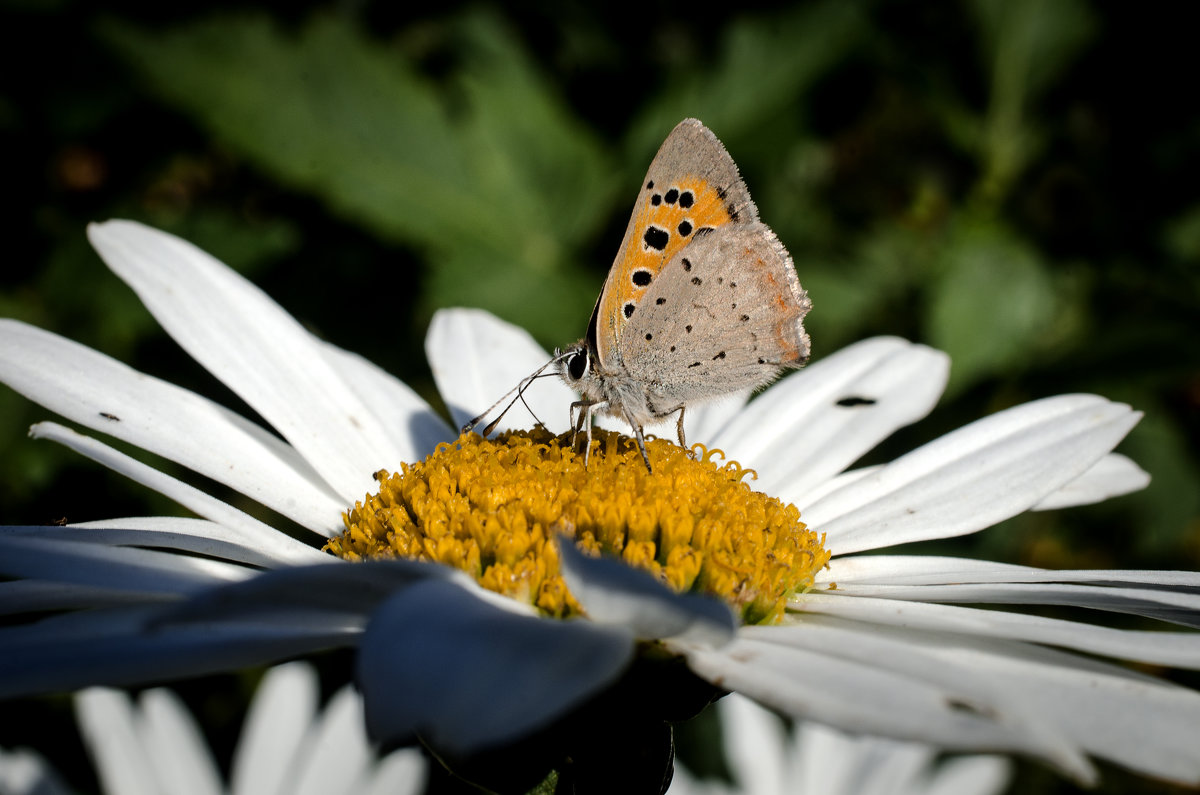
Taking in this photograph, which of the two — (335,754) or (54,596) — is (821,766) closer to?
(335,754)

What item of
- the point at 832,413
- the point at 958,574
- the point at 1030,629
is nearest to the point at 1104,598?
the point at 1030,629

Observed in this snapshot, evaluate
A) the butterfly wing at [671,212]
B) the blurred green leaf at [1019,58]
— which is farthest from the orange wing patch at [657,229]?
the blurred green leaf at [1019,58]

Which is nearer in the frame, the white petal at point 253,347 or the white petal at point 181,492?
the white petal at point 181,492

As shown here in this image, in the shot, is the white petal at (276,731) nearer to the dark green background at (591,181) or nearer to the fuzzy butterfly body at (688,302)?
the dark green background at (591,181)

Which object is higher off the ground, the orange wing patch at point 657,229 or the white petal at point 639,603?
the orange wing patch at point 657,229

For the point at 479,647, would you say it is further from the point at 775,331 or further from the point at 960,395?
the point at 960,395
